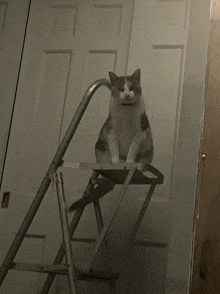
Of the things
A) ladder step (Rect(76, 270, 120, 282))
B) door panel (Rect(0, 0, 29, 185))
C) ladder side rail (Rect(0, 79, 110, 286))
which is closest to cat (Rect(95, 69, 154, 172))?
ladder side rail (Rect(0, 79, 110, 286))

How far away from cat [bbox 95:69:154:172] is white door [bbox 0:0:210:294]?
0.87 feet

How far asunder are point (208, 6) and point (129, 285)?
1.23 m

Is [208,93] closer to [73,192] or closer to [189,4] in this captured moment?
[189,4]

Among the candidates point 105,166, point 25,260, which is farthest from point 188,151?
point 25,260

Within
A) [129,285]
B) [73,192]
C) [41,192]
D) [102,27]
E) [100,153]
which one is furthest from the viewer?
[102,27]

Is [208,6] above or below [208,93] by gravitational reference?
above

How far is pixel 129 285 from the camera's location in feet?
6.16

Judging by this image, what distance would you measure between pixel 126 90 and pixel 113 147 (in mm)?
212

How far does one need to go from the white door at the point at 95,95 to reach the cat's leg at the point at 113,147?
1.14ft

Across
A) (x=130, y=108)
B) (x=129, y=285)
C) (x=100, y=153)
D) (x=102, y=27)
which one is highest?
(x=102, y=27)

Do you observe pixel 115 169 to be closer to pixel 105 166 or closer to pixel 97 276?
pixel 105 166

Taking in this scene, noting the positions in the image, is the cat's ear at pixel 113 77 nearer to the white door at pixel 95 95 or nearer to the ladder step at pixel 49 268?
the white door at pixel 95 95

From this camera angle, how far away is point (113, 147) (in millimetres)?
1663

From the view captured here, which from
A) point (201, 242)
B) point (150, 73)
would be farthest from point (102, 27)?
point (201, 242)
